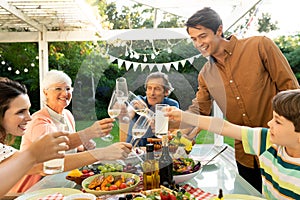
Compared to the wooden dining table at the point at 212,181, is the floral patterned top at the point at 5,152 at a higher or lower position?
higher

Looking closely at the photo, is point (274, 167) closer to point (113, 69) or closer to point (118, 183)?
point (118, 183)

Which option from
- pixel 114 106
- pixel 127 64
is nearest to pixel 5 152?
pixel 114 106

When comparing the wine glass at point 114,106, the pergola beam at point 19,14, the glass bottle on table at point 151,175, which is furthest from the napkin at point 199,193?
the pergola beam at point 19,14

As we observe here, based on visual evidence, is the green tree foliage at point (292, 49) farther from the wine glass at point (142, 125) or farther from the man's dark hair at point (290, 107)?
the wine glass at point (142, 125)

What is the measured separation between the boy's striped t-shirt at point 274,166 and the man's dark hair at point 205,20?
51 cm

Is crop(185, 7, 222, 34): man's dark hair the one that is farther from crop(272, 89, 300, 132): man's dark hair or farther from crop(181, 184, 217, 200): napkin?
crop(181, 184, 217, 200): napkin

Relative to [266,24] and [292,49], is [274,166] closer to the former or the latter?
[292,49]

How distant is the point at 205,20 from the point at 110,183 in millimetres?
844

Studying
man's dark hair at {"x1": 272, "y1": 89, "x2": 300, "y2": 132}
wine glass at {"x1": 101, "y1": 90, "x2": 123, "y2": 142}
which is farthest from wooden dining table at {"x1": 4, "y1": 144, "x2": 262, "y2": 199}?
wine glass at {"x1": 101, "y1": 90, "x2": 123, "y2": 142}

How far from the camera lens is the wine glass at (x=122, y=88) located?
1.20m

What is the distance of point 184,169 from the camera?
1462 millimetres

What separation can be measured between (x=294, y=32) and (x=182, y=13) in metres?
1.75

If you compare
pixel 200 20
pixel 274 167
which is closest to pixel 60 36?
pixel 200 20

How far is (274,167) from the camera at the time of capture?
4.32ft
